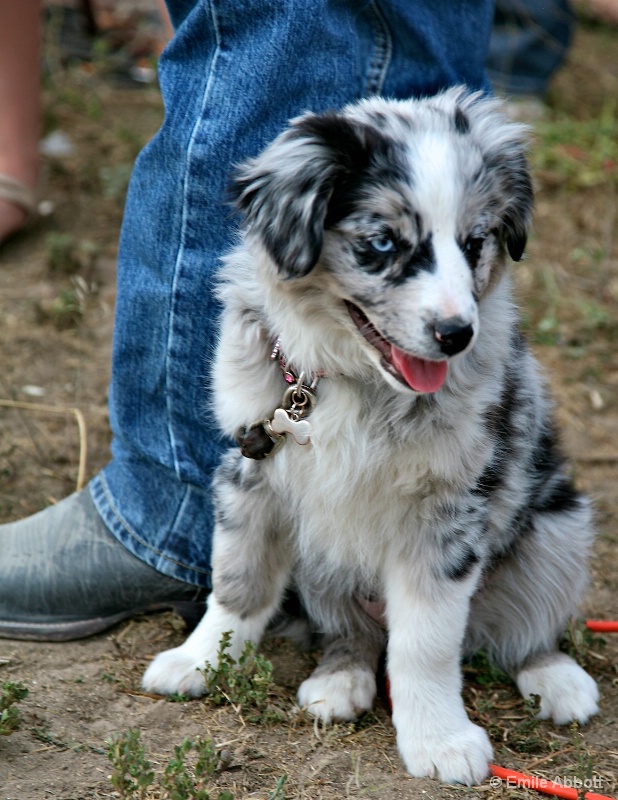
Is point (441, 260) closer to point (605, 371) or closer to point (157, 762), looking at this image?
point (157, 762)

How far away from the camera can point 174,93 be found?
2848 mm

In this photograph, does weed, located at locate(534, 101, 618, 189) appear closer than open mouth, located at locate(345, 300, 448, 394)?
No

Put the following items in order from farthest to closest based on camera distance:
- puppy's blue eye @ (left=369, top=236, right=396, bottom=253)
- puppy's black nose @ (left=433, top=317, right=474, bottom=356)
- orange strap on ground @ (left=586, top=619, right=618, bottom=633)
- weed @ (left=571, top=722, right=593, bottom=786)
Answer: orange strap on ground @ (left=586, top=619, right=618, bottom=633) → weed @ (left=571, top=722, right=593, bottom=786) → puppy's blue eye @ (left=369, top=236, right=396, bottom=253) → puppy's black nose @ (left=433, top=317, right=474, bottom=356)

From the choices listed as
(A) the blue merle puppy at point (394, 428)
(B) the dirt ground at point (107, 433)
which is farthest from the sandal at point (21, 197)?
(A) the blue merle puppy at point (394, 428)

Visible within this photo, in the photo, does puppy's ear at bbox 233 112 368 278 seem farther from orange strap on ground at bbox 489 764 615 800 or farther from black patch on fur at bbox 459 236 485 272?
orange strap on ground at bbox 489 764 615 800

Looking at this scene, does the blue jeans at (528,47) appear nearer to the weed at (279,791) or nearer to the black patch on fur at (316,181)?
the black patch on fur at (316,181)

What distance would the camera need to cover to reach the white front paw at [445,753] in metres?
2.58

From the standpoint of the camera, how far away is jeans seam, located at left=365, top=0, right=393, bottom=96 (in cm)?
290

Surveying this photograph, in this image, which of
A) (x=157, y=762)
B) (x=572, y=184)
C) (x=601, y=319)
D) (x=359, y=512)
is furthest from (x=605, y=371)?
(x=157, y=762)

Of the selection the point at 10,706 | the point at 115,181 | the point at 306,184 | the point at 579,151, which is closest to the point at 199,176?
the point at 306,184

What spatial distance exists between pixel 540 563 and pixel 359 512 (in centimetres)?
69

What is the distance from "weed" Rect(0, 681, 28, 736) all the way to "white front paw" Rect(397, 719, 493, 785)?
982 millimetres

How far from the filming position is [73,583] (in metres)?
3.11

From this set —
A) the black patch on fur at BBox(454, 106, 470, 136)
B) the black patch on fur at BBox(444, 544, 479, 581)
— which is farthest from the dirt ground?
the black patch on fur at BBox(454, 106, 470, 136)
